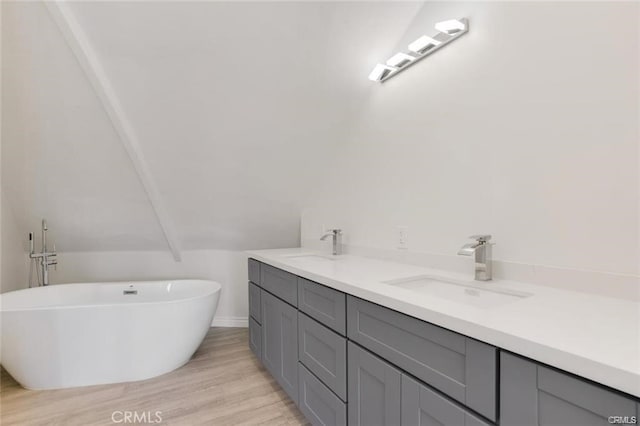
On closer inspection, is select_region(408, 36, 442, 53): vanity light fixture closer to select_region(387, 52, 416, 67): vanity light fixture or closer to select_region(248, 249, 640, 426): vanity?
select_region(387, 52, 416, 67): vanity light fixture

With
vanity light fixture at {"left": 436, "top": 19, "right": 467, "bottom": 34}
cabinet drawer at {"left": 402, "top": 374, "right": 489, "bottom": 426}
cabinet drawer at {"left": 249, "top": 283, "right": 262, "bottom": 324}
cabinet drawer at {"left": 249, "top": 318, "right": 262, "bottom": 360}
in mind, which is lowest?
cabinet drawer at {"left": 249, "top": 318, "right": 262, "bottom": 360}

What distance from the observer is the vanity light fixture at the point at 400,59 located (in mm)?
1678

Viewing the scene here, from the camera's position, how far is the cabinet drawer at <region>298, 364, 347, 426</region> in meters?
1.29

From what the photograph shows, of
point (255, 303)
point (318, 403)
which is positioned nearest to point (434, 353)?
point (318, 403)

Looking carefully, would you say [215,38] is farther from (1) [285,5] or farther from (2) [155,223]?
(2) [155,223]

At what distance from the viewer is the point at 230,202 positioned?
277 centimetres

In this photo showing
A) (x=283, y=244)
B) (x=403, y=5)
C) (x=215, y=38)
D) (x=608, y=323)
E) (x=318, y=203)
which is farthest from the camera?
(x=283, y=244)

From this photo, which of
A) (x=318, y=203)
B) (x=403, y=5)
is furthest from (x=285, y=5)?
(x=318, y=203)

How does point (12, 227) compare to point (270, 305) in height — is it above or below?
above

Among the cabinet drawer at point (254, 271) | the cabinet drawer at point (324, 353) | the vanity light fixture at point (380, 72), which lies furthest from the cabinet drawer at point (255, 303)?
the vanity light fixture at point (380, 72)

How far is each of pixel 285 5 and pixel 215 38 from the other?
44cm

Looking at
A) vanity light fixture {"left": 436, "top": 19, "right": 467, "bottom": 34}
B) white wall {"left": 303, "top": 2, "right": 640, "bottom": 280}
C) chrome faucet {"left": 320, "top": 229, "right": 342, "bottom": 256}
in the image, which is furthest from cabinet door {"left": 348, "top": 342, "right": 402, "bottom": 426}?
vanity light fixture {"left": 436, "top": 19, "right": 467, "bottom": 34}

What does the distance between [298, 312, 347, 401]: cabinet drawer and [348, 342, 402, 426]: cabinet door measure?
2.2 inches

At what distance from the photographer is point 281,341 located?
74.5 inches
